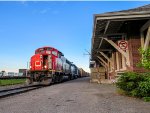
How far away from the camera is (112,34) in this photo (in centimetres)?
1502

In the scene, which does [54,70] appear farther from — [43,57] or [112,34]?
[112,34]

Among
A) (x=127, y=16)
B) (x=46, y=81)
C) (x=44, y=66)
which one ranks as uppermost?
(x=127, y=16)

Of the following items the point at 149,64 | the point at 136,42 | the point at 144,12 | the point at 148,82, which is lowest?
the point at 148,82

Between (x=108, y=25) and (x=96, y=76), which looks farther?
(x=96, y=76)

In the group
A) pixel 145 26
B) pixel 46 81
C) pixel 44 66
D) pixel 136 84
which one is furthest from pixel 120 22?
pixel 44 66

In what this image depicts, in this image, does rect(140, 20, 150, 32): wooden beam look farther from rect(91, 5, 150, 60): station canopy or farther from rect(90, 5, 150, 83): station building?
rect(91, 5, 150, 60): station canopy

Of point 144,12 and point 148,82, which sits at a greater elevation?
point 144,12

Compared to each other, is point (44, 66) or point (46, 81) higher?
point (44, 66)

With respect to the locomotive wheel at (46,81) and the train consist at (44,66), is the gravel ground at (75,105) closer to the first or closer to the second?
the locomotive wheel at (46,81)

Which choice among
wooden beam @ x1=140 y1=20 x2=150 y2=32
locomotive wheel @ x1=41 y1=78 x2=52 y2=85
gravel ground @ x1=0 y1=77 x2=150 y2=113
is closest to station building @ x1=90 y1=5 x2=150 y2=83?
wooden beam @ x1=140 y1=20 x2=150 y2=32

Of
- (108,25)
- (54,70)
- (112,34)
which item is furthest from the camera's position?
(54,70)

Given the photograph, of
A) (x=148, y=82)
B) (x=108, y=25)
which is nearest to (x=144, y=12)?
(x=108, y=25)

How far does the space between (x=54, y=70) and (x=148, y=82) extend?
52.5 ft

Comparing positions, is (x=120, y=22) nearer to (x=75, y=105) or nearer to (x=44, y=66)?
(x=75, y=105)
